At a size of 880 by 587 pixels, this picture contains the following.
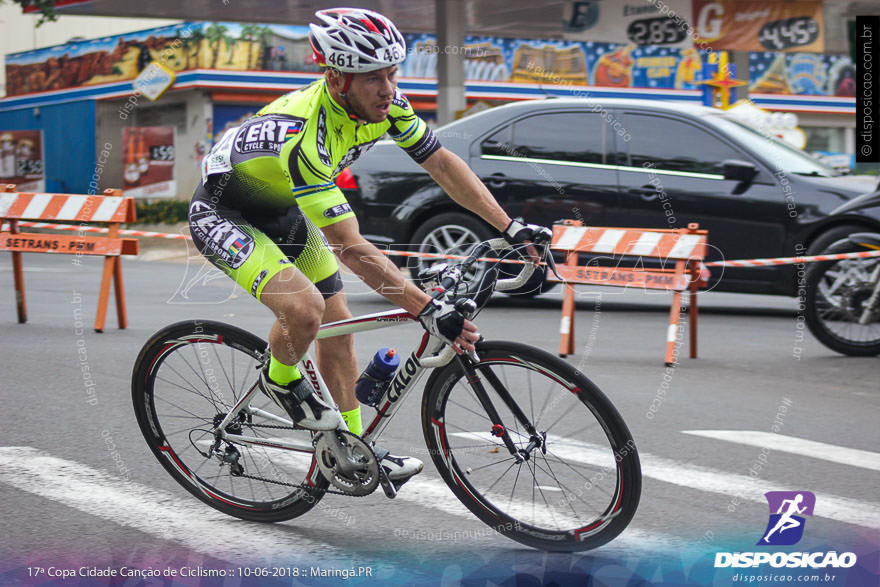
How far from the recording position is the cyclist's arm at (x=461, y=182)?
4.36 metres

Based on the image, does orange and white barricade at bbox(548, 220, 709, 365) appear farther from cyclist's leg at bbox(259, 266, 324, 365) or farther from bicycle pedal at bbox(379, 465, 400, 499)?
cyclist's leg at bbox(259, 266, 324, 365)

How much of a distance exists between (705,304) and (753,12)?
10628 mm

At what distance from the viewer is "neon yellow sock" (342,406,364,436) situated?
14.2ft

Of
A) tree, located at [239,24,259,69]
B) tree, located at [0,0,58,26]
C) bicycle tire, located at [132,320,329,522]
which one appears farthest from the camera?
tree, located at [239,24,259,69]

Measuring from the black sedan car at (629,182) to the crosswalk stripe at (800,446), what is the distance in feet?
13.8

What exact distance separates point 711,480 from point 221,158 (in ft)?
8.50

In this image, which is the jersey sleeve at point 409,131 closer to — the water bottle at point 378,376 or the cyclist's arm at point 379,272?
the cyclist's arm at point 379,272

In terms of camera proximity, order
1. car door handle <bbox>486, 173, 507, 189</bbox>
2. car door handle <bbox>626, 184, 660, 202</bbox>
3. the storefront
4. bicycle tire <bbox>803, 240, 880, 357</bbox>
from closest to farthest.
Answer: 1. bicycle tire <bbox>803, 240, 880, 357</bbox>
2. car door handle <bbox>626, 184, 660, 202</bbox>
3. car door handle <bbox>486, 173, 507, 189</bbox>
4. the storefront

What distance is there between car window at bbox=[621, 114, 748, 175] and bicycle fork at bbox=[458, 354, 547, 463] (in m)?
6.99

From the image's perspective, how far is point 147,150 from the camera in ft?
107

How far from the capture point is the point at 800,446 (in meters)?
5.81

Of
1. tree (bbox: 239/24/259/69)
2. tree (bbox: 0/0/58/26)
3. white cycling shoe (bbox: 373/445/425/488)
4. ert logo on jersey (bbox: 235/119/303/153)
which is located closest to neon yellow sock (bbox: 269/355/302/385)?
white cycling shoe (bbox: 373/445/425/488)

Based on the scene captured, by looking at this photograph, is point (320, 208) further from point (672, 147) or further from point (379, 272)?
point (672, 147)

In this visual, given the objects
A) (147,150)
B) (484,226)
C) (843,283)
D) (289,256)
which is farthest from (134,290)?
(147,150)
